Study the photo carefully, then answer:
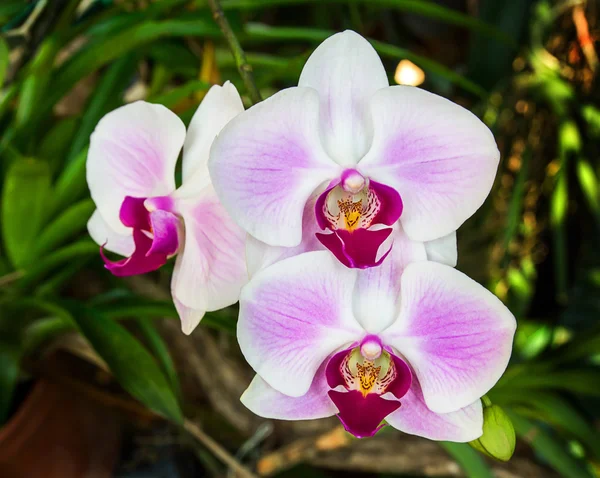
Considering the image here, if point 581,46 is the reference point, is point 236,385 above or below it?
below

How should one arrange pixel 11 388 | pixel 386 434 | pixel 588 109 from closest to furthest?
1. pixel 11 388
2. pixel 386 434
3. pixel 588 109

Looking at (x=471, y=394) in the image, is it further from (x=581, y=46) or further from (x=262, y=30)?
(x=581, y=46)

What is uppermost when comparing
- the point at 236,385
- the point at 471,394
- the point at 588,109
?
the point at 471,394

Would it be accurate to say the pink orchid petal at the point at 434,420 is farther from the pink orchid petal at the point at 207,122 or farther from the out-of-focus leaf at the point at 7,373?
the out-of-focus leaf at the point at 7,373

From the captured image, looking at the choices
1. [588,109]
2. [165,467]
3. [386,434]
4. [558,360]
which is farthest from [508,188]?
[165,467]

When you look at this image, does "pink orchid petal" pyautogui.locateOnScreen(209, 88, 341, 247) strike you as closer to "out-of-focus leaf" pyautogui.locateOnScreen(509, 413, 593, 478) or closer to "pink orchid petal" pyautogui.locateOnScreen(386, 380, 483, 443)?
"pink orchid petal" pyautogui.locateOnScreen(386, 380, 483, 443)

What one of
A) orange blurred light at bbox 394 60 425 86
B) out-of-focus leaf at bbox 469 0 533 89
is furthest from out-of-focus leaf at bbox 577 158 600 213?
orange blurred light at bbox 394 60 425 86

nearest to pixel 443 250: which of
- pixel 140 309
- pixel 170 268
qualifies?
pixel 170 268

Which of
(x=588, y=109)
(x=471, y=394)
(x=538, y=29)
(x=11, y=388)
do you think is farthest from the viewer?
(x=538, y=29)

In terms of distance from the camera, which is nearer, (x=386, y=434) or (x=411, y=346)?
(x=411, y=346)
